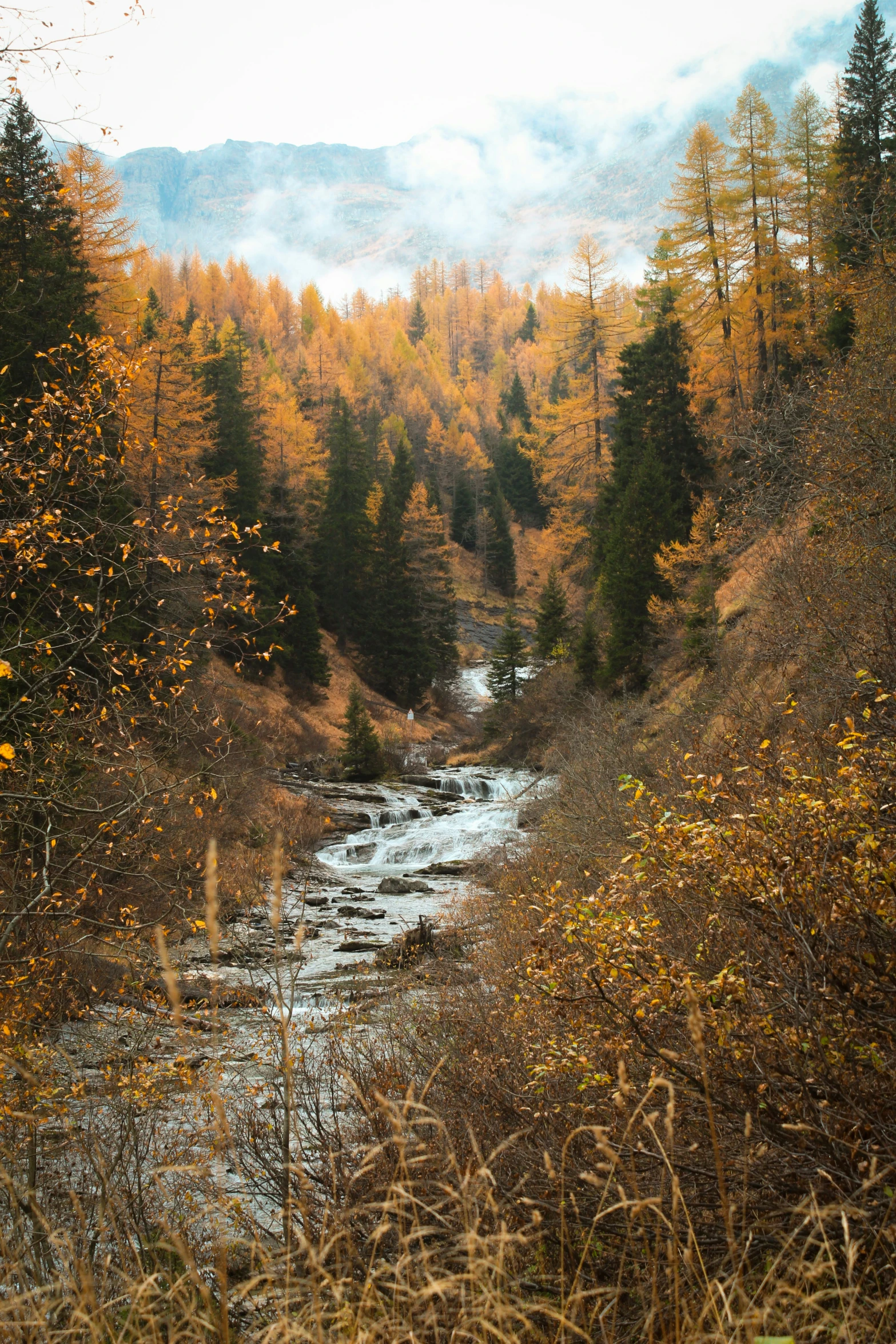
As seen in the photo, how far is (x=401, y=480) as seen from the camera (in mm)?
47219

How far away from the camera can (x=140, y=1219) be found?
11.9 ft


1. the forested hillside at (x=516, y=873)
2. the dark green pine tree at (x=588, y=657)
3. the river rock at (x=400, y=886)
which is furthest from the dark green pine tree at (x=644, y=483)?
the river rock at (x=400, y=886)

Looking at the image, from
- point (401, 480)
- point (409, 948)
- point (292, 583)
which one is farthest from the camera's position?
point (401, 480)


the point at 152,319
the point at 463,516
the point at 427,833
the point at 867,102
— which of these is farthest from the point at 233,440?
the point at 463,516

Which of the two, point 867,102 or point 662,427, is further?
point 662,427

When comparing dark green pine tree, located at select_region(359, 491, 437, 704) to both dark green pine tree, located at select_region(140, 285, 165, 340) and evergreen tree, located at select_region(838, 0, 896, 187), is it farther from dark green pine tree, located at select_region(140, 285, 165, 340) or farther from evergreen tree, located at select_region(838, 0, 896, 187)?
evergreen tree, located at select_region(838, 0, 896, 187)

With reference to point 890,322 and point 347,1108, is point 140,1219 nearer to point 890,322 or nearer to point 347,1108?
point 347,1108

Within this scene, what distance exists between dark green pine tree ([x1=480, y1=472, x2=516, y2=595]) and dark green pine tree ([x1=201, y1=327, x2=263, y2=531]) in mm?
26766

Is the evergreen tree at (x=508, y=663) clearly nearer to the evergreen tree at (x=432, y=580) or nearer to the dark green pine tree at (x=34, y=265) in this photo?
the evergreen tree at (x=432, y=580)

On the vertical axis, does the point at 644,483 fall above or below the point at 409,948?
above

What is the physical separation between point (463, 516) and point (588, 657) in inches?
1578

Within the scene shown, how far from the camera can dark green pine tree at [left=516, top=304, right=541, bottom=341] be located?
301 feet

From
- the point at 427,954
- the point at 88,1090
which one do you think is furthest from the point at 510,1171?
the point at 427,954

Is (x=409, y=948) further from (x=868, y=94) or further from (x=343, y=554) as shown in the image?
(x=343, y=554)
